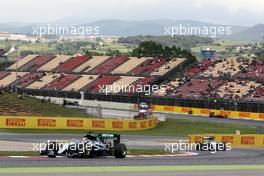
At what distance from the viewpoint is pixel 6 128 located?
49250 millimetres

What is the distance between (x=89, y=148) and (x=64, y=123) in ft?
73.2

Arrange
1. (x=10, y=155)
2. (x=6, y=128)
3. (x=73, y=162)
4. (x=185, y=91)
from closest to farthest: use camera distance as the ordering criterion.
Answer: (x=73, y=162) → (x=10, y=155) → (x=6, y=128) → (x=185, y=91)

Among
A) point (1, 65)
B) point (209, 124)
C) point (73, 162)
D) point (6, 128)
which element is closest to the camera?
point (73, 162)

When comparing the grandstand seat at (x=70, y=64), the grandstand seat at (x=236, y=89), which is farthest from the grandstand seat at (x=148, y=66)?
the grandstand seat at (x=236, y=89)

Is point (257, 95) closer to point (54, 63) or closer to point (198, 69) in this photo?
point (198, 69)

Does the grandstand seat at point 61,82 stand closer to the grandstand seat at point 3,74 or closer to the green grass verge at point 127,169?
the grandstand seat at point 3,74

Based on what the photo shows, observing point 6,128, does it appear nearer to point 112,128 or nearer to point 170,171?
point 112,128

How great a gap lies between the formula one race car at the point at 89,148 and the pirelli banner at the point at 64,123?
821 inches

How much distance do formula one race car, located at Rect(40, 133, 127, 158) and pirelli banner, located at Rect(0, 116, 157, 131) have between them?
20.8m

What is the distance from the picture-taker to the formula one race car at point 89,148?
94.1ft

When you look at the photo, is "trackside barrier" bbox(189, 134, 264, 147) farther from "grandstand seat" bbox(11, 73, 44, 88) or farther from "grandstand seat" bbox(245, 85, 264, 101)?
"grandstand seat" bbox(11, 73, 44, 88)

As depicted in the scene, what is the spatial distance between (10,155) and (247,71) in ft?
200

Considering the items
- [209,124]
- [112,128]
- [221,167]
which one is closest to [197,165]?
[221,167]

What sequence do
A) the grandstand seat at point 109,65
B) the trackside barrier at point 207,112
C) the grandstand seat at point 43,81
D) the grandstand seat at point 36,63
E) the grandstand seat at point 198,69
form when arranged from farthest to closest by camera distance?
the grandstand seat at point 36,63, the grandstand seat at point 109,65, the grandstand seat at point 43,81, the grandstand seat at point 198,69, the trackside barrier at point 207,112
